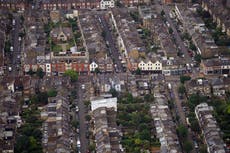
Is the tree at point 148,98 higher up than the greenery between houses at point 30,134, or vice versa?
the tree at point 148,98

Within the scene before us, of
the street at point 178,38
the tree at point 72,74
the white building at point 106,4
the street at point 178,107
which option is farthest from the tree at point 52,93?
the white building at point 106,4

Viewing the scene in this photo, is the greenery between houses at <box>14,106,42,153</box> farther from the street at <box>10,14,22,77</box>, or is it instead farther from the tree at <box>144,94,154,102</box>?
the tree at <box>144,94,154,102</box>

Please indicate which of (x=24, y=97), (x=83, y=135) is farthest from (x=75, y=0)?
(x=83, y=135)

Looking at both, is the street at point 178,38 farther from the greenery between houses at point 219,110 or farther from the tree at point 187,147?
the tree at point 187,147

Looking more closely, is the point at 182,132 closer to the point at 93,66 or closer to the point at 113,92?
the point at 113,92

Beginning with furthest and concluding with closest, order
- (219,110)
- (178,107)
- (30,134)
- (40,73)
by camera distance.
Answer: (40,73), (178,107), (219,110), (30,134)

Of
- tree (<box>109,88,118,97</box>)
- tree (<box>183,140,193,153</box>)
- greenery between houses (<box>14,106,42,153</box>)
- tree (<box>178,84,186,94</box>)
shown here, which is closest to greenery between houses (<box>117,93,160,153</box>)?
tree (<box>109,88,118,97</box>)

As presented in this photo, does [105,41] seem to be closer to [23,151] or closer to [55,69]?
[55,69]

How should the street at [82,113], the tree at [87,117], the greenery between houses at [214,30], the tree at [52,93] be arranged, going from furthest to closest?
the greenery between houses at [214,30], the tree at [52,93], the tree at [87,117], the street at [82,113]

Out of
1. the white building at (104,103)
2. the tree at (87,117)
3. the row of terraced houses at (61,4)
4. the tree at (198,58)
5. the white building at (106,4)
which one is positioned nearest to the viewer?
the tree at (87,117)

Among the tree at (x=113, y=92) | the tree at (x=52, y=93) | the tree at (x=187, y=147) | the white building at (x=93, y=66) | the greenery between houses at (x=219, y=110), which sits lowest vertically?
the tree at (x=187, y=147)

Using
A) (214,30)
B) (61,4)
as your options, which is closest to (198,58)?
(214,30)
